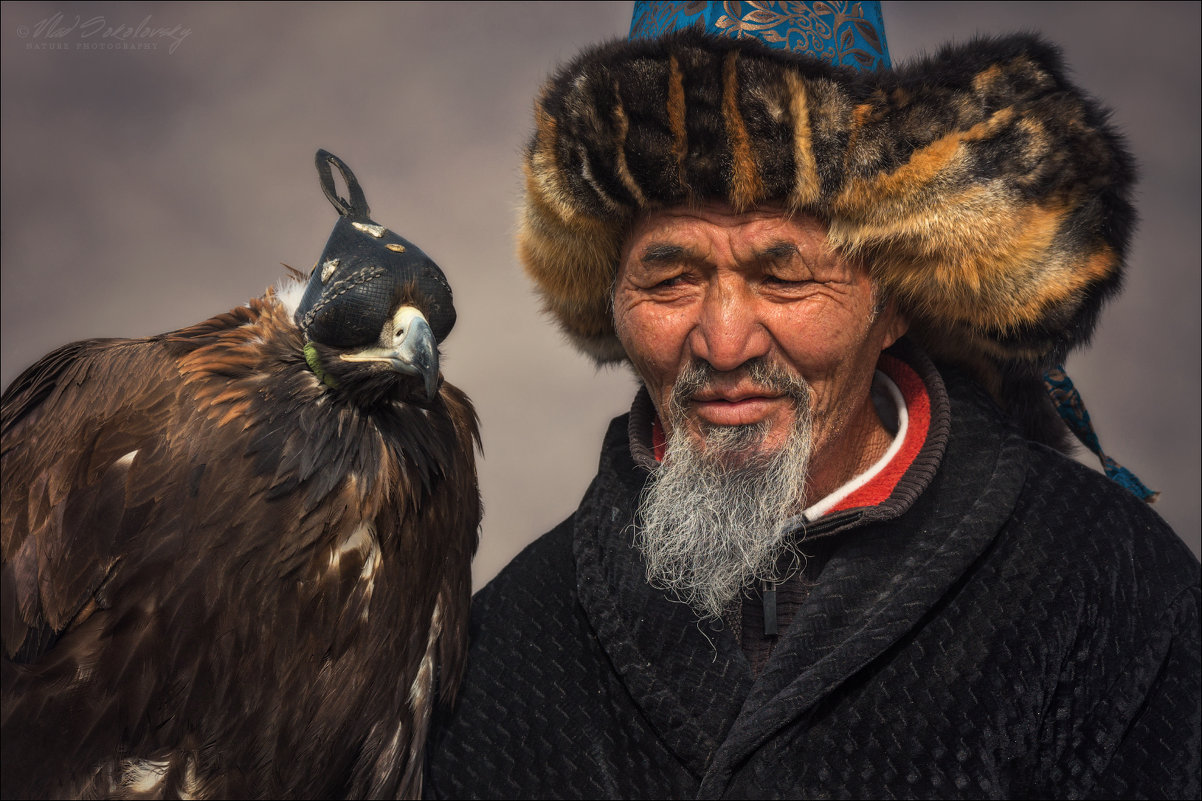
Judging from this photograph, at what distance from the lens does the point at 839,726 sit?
179 cm

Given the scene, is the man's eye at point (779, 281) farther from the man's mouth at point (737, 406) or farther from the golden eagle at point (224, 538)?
the golden eagle at point (224, 538)

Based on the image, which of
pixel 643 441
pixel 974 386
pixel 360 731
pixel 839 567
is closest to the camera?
pixel 360 731

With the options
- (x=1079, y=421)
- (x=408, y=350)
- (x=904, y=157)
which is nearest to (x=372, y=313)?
(x=408, y=350)

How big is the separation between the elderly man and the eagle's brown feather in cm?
48

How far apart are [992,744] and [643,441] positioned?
91 cm

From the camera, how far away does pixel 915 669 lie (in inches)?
70.9

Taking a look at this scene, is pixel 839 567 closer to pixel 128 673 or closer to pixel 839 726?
pixel 839 726

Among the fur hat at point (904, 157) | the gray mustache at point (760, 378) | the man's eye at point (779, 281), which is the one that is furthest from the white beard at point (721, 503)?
the fur hat at point (904, 157)

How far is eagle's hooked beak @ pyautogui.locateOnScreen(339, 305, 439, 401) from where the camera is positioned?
4.91 feet

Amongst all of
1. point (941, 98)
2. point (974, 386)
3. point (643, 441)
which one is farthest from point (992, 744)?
point (941, 98)

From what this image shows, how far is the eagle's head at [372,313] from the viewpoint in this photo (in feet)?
4.95

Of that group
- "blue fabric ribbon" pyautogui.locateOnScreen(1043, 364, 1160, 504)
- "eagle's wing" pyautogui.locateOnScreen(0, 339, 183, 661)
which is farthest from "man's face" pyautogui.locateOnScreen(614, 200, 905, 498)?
"eagle's wing" pyautogui.locateOnScreen(0, 339, 183, 661)

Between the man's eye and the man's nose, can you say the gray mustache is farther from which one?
the man's eye

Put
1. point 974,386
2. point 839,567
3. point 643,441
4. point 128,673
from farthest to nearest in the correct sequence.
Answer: point 643,441 → point 974,386 → point 839,567 → point 128,673
